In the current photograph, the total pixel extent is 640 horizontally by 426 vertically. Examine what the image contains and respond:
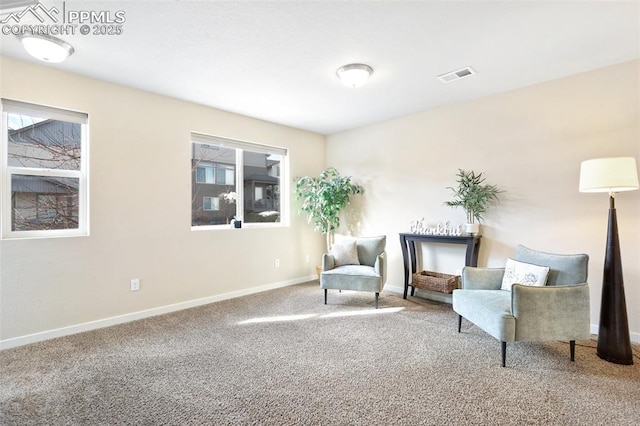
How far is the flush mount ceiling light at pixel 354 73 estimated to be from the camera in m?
2.79

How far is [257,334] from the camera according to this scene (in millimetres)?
2889

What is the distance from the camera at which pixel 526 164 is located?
3311 millimetres

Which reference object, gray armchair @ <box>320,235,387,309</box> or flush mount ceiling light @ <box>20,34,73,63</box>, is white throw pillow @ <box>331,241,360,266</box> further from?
flush mount ceiling light @ <box>20,34,73,63</box>

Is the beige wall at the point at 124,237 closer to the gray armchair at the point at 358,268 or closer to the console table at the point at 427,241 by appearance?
the gray armchair at the point at 358,268

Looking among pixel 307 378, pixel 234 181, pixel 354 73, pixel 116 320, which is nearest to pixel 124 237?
pixel 116 320

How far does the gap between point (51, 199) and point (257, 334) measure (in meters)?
2.38

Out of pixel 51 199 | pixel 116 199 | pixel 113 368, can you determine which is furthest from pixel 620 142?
pixel 51 199

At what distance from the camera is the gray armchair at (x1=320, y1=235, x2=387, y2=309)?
12.1 feet

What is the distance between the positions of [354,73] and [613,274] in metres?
2.69

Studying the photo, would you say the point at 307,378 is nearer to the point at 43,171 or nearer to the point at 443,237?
the point at 443,237

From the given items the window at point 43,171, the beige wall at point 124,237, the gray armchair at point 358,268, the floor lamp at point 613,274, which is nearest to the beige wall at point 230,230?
the beige wall at point 124,237

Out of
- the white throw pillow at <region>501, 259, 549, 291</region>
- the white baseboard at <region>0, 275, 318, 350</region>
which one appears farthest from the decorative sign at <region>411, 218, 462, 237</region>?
the white baseboard at <region>0, 275, 318, 350</region>

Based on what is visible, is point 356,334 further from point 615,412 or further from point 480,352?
point 615,412

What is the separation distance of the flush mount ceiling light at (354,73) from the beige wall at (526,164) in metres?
1.59
